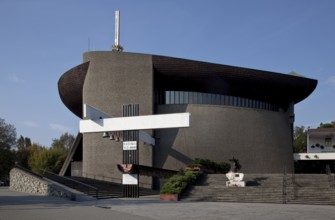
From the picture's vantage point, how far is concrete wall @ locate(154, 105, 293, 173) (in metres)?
42.8

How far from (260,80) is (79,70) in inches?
751

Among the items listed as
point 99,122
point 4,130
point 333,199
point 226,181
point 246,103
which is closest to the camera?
point 333,199

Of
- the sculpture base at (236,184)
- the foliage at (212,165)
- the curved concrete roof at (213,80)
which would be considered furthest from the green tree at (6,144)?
the sculpture base at (236,184)

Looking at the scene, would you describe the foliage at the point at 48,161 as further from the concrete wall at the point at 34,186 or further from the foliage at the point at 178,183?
the foliage at the point at 178,183

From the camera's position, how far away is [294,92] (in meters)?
50.6

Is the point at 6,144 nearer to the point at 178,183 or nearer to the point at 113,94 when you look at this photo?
the point at 113,94

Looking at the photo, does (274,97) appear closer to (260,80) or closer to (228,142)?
(260,80)

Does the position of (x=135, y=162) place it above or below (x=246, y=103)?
below

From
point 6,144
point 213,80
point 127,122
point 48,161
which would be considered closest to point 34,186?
point 127,122

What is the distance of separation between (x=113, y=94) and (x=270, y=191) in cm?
2262

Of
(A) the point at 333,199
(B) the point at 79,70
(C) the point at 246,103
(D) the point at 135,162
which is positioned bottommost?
(A) the point at 333,199

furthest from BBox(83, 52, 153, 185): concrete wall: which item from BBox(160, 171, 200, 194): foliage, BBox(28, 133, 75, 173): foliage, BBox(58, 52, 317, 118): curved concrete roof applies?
BBox(28, 133, 75, 173): foliage

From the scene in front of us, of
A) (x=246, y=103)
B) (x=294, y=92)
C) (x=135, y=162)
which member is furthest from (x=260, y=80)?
(x=135, y=162)

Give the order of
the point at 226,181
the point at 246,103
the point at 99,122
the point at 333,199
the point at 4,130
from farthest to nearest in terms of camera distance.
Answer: the point at 4,130 < the point at 246,103 < the point at 226,181 < the point at 99,122 < the point at 333,199
